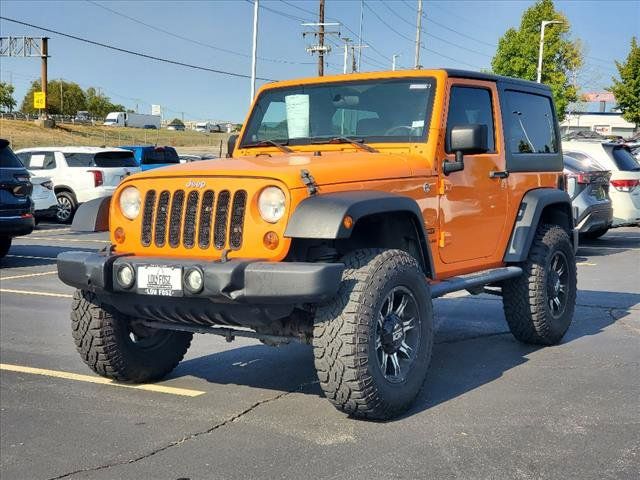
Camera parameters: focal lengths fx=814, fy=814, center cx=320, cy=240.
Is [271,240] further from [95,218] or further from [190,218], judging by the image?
[95,218]

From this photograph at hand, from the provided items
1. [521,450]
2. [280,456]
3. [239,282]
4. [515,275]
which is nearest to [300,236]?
[239,282]

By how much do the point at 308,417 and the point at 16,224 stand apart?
803 centimetres

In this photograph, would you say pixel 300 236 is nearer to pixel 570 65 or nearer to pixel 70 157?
pixel 70 157

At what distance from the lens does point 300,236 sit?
4.11m

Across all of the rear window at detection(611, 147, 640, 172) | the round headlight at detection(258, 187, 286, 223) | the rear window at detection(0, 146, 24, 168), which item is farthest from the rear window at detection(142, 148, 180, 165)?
the round headlight at detection(258, 187, 286, 223)

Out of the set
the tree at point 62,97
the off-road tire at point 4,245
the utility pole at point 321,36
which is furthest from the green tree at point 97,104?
the off-road tire at point 4,245

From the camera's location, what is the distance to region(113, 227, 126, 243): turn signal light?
4.87 metres

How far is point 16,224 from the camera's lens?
11.4m

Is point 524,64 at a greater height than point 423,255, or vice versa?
point 524,64

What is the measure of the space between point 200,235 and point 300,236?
27.1 inches

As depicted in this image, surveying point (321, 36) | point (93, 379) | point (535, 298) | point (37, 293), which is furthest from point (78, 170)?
point (321, 36)

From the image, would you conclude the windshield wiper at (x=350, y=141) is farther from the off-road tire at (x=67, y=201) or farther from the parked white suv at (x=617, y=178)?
the off-road tire at (x=67, y=201)

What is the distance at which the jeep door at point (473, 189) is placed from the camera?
541 centimetres

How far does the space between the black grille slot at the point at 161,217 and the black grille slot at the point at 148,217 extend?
0.05 meters
